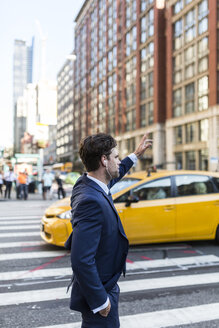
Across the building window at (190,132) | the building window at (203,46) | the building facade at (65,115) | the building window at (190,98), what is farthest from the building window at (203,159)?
the building facade at (65,115)

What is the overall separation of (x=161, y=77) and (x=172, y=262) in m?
43.7

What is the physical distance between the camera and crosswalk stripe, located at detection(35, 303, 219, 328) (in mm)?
3408

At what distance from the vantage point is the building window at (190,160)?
40375 mm

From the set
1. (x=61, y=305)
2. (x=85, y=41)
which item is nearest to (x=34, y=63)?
(x=61, y=305)

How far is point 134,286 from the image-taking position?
14.8 feet

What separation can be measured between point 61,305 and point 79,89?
84.9m

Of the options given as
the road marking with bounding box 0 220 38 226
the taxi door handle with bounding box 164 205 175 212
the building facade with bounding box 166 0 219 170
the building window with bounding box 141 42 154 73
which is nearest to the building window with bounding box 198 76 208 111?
the building facade with bounding box 166 0 219 170

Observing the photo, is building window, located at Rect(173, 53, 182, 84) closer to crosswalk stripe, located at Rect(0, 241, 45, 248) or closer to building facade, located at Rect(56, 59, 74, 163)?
crosswalk stripe, located at Rect(0, 241, 45, 248)

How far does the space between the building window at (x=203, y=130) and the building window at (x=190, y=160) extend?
2760 mm

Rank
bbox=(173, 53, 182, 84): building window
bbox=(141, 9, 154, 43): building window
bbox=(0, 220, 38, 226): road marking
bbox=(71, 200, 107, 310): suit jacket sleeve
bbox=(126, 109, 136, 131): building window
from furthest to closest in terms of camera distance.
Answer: bbox=(126, 109, 136, 131): building window
bbox=(141, 9, 154, 43): building window
bbox=(173, 53, 182, 84): building window
bbox=(0, 220, 38, 226): road marking
bbox=(71, 200, 107, 310): suit jacket sleeve

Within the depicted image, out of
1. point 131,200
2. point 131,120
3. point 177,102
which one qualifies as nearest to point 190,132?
point 177,102

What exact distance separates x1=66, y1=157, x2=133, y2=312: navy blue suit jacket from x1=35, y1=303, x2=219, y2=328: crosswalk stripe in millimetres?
1683

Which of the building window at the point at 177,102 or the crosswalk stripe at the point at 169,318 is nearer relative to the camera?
the crosswalk stripe at the point at 169,318

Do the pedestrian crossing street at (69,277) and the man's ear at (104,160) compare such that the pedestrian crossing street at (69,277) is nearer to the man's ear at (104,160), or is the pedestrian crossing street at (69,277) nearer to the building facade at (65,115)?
the man's ear at (104,160)
